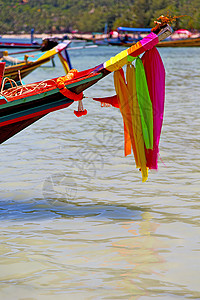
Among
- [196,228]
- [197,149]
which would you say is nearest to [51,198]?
[196,228]

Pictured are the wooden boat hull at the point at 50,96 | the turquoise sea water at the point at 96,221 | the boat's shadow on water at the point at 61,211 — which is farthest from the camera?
the boat's shadow on water at the point at 61,211

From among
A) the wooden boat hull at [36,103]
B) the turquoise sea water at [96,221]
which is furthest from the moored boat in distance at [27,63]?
the wooden boat hull at [36,103]

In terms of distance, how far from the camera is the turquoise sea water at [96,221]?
323cm

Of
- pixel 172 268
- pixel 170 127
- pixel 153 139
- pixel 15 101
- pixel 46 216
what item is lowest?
pixel 170 127

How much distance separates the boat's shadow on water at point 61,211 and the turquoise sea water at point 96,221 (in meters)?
0.01

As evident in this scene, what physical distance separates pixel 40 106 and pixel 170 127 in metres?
5.08

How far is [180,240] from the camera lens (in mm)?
3916

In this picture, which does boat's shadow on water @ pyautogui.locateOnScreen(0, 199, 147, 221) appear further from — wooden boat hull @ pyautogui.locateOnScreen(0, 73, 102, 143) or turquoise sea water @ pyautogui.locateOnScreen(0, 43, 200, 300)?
wooden boat hull @ pyautogui.locateOnScreen(0, 73, 102, 143)

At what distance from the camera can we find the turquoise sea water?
323cm

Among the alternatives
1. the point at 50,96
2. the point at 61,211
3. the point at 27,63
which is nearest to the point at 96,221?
the point at 61,211

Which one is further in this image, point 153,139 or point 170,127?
point 170,127

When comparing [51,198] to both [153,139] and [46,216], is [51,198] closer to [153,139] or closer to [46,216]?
[46,216]

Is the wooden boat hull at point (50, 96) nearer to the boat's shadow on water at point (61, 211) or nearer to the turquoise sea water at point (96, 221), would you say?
the boat's shadow on water at point (61, 211)

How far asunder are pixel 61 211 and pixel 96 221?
0.50 m
